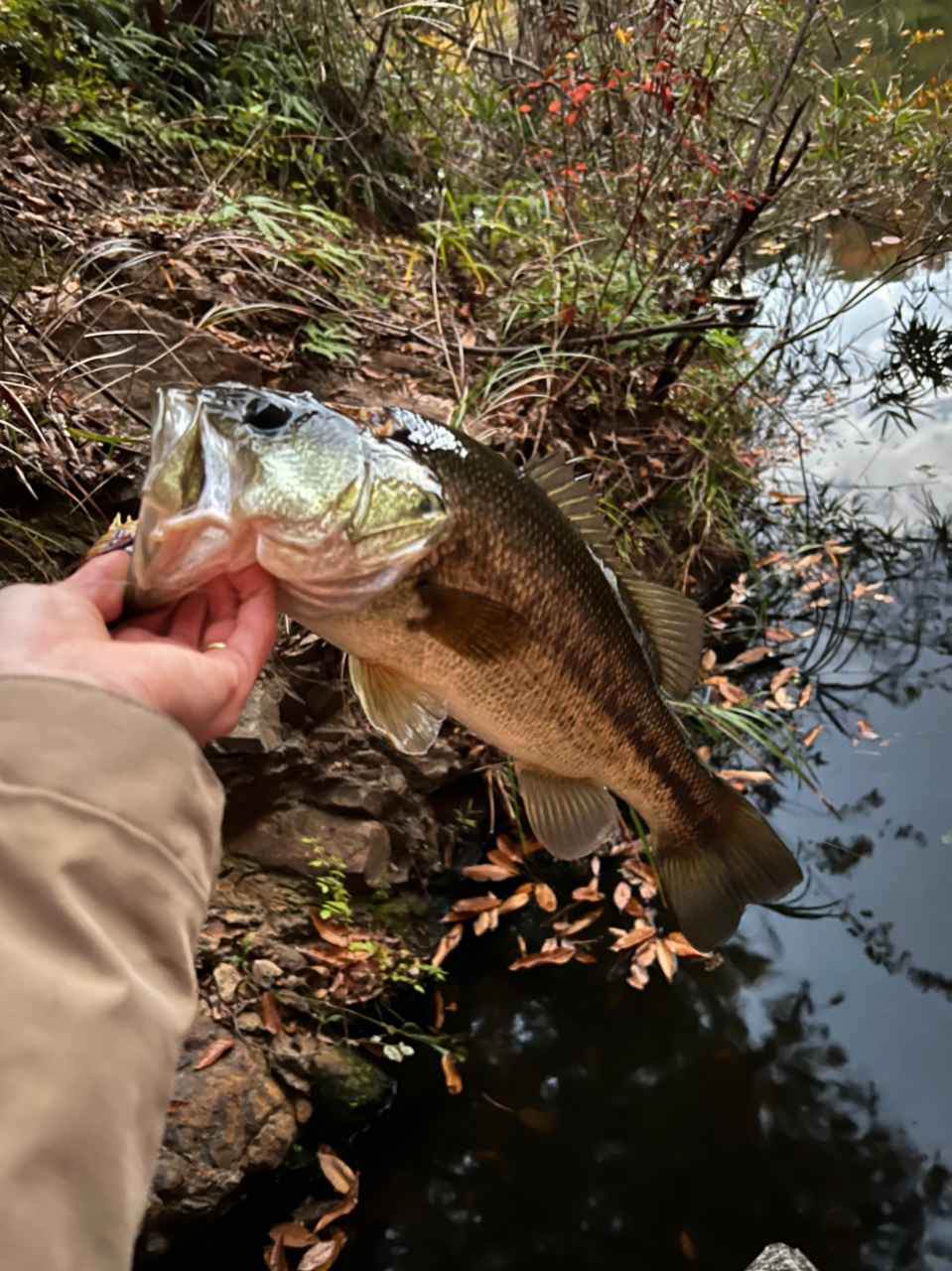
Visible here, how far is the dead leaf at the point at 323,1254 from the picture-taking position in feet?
7.22

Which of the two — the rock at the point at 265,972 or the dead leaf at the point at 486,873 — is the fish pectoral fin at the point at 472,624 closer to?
the rock at the point at 265,972

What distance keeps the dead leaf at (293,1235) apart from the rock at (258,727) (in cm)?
137

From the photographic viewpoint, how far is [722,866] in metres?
2.14

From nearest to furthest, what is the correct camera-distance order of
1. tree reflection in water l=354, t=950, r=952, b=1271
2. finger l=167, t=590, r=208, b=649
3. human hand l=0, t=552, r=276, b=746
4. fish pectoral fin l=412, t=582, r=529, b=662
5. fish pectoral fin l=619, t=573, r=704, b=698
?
human hand l=0, t=552, r=276, b=746 < finger l=167, t=590, r=208, b=649 < fish pectoral fin l=412, t=582, r=529, b=662 < fish pectoral fin l=619, t=573, r=704, b=698 < tree reflection in water l=354, t=950, r=952, b=1271

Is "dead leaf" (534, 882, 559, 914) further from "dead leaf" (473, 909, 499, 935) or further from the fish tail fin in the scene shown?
the fish tail fin

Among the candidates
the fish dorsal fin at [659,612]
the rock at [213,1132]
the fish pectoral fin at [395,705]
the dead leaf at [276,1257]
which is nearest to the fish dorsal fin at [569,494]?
the fish dorsal fin at [659,612]

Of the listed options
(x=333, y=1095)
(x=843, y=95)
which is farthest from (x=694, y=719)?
(x=843, y=95)

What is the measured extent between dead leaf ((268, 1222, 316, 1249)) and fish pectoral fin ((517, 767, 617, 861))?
1376mm

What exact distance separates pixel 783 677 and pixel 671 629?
2590mm

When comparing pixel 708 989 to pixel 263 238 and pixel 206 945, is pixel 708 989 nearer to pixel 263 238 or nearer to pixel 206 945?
pixel 206 945

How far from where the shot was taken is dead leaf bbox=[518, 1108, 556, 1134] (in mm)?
2635

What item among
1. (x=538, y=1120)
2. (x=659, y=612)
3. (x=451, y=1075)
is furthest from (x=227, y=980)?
(x=659, y=612)

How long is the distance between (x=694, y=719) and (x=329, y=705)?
70.0 inches

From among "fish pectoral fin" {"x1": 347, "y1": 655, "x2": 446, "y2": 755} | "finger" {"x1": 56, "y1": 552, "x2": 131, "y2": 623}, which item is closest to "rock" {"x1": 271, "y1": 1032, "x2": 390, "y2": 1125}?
"fish pectoral fin" {"x1": 347, "y1": 655, "x2": 446, "y2": 755}
